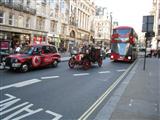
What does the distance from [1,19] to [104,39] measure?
249 feet

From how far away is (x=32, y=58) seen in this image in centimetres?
1703

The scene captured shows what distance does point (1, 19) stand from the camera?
34406 mm

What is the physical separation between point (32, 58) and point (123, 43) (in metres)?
13.8

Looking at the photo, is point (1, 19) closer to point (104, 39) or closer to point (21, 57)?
point (21, 57)

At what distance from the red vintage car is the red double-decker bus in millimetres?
9948

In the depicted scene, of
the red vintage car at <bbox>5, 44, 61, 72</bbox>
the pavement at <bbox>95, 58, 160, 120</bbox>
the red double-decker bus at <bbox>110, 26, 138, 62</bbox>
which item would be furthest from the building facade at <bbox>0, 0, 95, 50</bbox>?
the pavement at <bbox>95, 58, 160, 120</bbox>

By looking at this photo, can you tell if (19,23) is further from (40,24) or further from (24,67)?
(24,67)

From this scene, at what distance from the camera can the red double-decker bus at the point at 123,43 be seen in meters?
28.1

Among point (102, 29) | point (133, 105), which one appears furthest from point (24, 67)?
point (102, 29)

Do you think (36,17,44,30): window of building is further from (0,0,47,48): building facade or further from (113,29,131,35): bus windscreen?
(113,29,131,35): bus windscreen

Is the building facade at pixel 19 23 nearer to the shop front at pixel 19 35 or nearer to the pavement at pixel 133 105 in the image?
the shop front at pixel 19 35

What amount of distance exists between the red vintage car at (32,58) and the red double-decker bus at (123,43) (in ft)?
32.6

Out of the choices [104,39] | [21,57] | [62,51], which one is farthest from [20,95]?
[104,39]

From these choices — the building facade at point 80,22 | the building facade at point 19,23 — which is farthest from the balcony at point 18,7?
the building facade at point 80,22
